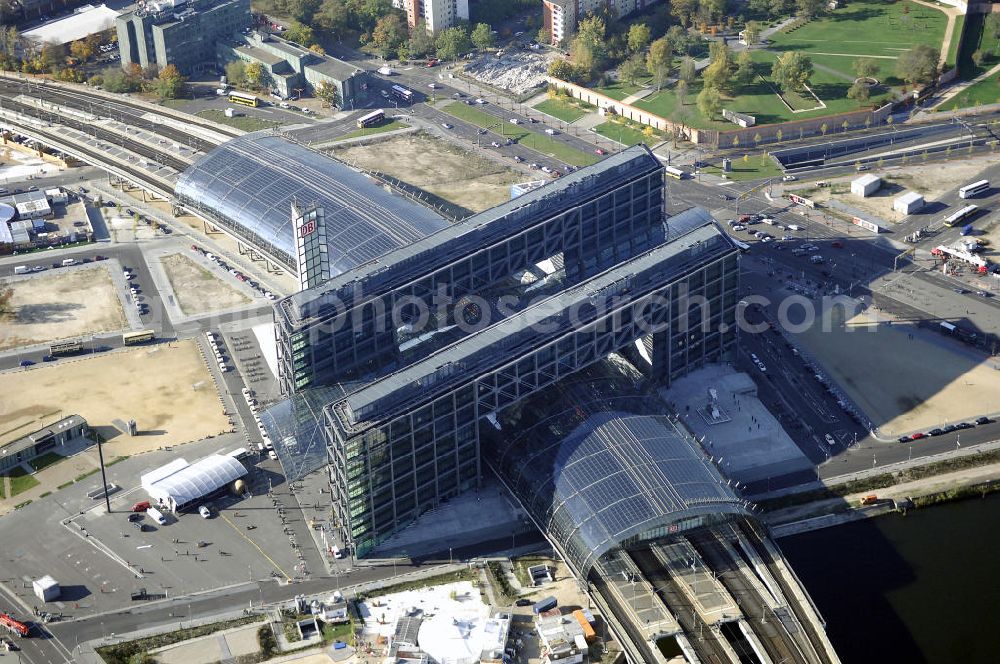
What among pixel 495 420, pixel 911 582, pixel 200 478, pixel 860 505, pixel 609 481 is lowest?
pixel 911 582

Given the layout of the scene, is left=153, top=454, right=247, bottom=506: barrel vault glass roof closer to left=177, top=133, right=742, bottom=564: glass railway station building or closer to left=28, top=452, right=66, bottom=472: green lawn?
left=177, top=133, right=742, bottom=564: glass railway station building

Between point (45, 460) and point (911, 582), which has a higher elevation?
point (45, 460)

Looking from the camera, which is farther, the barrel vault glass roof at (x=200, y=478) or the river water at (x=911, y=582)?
the barrel vault glass roof at (x=200, y=478)

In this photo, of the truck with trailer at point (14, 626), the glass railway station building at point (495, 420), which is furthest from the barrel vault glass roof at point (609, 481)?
the truck with trailer at point (14, 626)

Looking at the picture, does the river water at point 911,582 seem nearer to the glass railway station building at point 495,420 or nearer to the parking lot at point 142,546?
the glass railway station building at point 495,420

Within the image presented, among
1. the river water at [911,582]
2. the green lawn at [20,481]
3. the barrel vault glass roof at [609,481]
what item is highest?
the barrel vault glass roof at [609,481]

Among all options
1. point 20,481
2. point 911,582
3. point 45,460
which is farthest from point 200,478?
point 911,582

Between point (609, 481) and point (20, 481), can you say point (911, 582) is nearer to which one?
point (609, 481)

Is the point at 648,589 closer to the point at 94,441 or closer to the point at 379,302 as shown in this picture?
the point at 379,302
